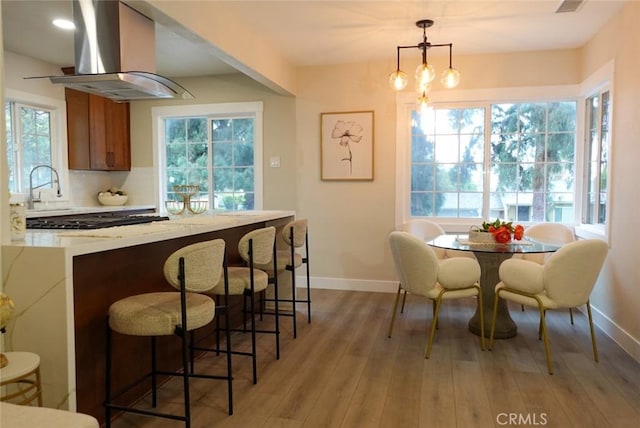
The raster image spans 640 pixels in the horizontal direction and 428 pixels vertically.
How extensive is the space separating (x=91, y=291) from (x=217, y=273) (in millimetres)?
589

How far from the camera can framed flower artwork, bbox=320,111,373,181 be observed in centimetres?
485

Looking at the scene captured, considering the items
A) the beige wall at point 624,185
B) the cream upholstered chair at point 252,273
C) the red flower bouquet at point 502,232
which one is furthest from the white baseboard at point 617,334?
the cream upholstered chair at point 252,273

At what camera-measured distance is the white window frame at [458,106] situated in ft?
14.4

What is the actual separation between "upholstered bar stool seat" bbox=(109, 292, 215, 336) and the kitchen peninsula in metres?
0.17

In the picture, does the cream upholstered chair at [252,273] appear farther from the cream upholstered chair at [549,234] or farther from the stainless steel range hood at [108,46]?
the cream upholstered chair at [549,234]

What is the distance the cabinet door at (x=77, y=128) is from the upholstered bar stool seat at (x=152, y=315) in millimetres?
3687

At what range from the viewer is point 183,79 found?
5.35 meters

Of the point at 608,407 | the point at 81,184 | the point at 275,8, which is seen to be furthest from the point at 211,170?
the point at 608,407

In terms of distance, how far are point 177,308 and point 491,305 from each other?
2552 millimetres

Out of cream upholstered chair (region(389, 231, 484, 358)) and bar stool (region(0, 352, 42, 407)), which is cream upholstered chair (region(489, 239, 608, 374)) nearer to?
cream upholstered chair (region(389, 231, 484, 358))

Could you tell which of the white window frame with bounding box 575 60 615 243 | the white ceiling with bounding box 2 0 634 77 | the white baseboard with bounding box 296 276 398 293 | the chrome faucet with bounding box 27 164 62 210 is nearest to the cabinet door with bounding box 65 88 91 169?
the chrome faucet with bounding box 27 164 62 210

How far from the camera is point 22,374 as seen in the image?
150 centimetres

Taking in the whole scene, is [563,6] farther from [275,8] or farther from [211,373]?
[211,373]

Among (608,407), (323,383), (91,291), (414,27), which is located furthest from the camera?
(414,27)
